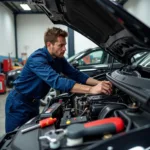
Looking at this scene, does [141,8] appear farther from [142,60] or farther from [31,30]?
[31,30]

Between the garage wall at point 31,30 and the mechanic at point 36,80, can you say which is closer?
the mechanic at point 36,80

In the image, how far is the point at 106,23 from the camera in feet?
4.46

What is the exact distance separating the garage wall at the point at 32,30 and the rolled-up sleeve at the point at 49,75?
36.4 feet

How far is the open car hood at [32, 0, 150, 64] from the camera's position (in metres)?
0.97

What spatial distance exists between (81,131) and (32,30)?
12.5 metres

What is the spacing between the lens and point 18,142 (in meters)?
1.07

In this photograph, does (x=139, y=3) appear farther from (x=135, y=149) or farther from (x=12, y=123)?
(x=135, y=149)

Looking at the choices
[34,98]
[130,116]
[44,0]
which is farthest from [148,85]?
[34,98]

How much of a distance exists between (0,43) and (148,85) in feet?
31.9

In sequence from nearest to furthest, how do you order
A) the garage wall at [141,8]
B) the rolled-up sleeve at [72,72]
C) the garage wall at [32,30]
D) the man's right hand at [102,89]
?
the man's right hand at [102,89]
the rolled-up sleeve at [72,72]
the garage wall at [141,8]
the garage wall at [32,30]

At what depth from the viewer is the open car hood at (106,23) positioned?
969mm

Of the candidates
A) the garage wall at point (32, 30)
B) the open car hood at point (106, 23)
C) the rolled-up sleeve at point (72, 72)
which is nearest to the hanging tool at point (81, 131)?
the open car hood at point (106, 23)

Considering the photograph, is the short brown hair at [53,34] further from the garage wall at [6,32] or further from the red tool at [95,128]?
the garage wall at [6,32]

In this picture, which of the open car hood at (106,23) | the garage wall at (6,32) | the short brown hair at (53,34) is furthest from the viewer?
the garage wall at (6,32)
